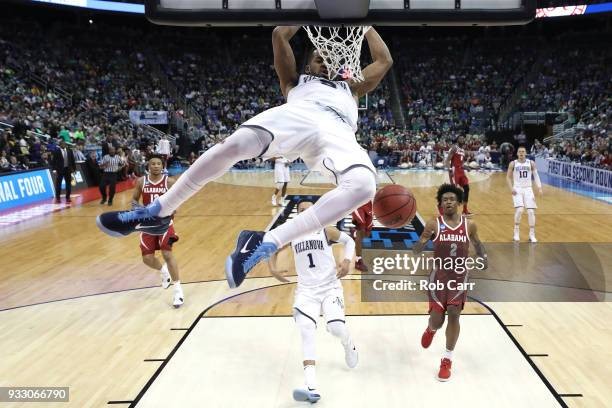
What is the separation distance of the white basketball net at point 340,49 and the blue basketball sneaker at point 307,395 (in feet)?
7.58

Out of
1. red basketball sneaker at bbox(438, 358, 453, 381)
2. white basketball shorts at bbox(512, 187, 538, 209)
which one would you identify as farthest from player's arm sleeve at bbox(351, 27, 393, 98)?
white basketball shorts at bbox(512, 187, 538, 209)

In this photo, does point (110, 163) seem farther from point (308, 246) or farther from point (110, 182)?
point (308, 246)

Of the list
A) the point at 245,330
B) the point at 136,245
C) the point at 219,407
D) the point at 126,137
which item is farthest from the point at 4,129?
the point at 219,407

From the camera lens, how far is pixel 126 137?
2198 centimetres

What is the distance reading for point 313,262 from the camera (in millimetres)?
4711

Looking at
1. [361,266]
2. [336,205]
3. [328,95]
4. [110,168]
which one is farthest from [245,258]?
[110,168]

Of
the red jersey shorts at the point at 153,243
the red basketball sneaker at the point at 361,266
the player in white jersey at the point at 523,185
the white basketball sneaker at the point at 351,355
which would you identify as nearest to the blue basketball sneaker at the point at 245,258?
the white basketball sneaker at the point at 351,355

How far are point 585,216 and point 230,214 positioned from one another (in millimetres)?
7746

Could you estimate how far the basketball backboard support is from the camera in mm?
3008

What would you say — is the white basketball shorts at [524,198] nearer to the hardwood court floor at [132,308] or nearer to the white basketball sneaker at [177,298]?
the hardwood court floor at [132,308]

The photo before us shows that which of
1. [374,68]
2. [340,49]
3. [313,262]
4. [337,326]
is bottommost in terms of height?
[337,326]

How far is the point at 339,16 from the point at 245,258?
1351 mm

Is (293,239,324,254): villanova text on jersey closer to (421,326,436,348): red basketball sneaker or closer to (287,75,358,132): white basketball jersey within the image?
(421,326,436,348): red basketball sneaker

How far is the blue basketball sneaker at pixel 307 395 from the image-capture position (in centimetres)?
425
